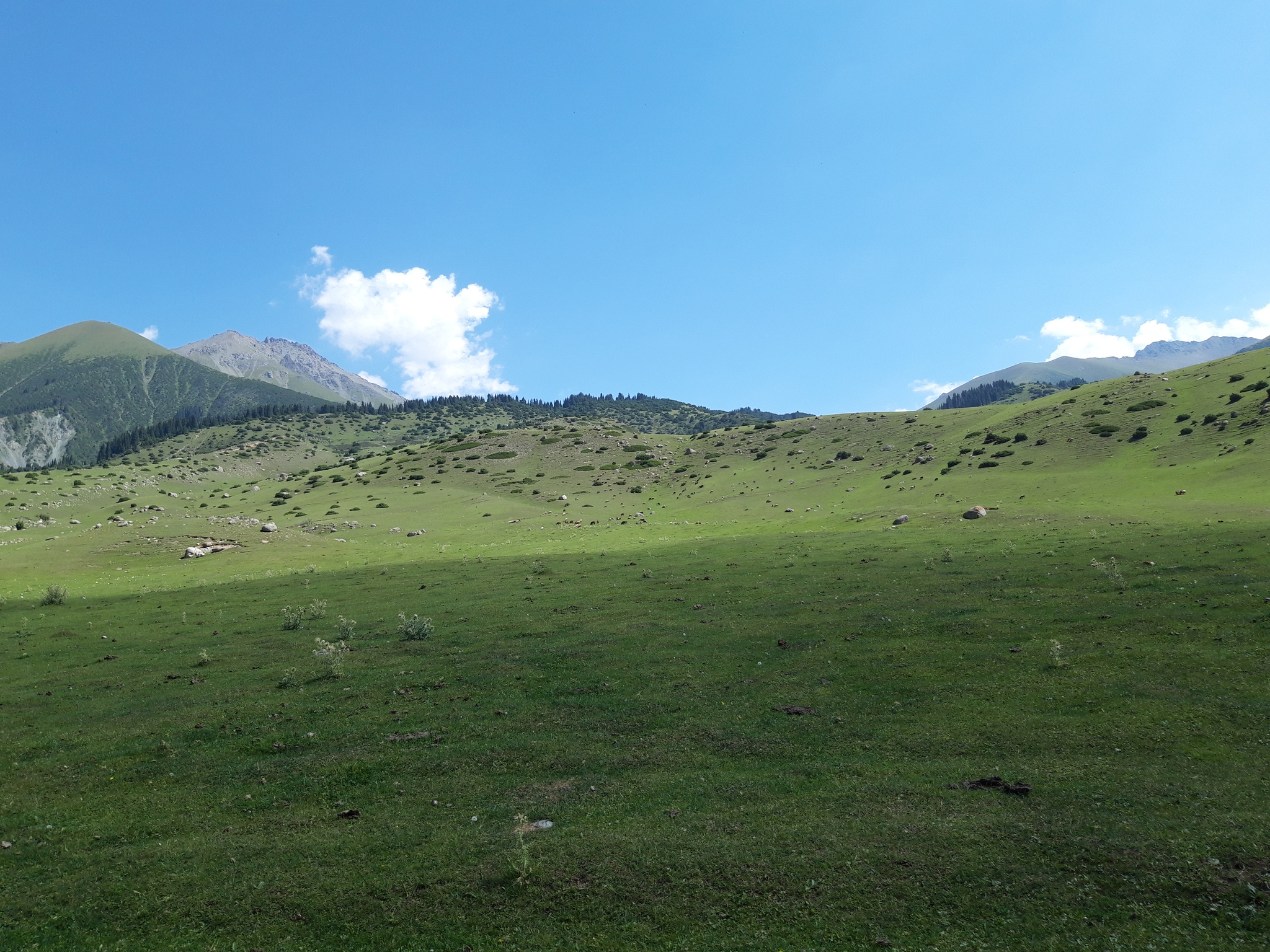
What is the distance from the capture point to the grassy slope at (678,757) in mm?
9195

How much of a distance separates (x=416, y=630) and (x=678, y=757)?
54.1 ft

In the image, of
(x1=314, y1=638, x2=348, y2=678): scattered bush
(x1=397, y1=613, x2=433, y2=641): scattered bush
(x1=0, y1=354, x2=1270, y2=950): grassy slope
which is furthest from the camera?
(x1=397, y1=613, x2=433, y2=641): scattered bush

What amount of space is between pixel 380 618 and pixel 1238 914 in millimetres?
31291

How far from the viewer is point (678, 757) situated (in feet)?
46.9

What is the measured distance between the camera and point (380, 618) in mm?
31266

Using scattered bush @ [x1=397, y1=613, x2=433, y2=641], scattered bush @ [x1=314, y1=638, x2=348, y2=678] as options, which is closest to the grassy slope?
scattered bush @ [x1=314, y1=638, x2=348, y2=678]

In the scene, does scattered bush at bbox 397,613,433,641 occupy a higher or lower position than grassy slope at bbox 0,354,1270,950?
higher

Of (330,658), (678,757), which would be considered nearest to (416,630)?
(330,658)

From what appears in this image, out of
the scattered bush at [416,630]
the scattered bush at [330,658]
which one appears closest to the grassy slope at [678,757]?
the scattered bush at [330,658]

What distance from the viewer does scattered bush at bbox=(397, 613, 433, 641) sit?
87.7 ft

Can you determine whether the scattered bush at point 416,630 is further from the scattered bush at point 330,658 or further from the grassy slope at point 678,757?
the scattered bush at point 330,658

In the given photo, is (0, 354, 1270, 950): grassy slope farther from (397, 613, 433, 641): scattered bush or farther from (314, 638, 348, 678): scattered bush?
(397, 613, 433, 641): scattered bush

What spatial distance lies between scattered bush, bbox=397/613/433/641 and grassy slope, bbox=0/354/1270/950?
3.09 ft

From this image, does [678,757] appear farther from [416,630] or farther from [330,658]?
[416,630]
